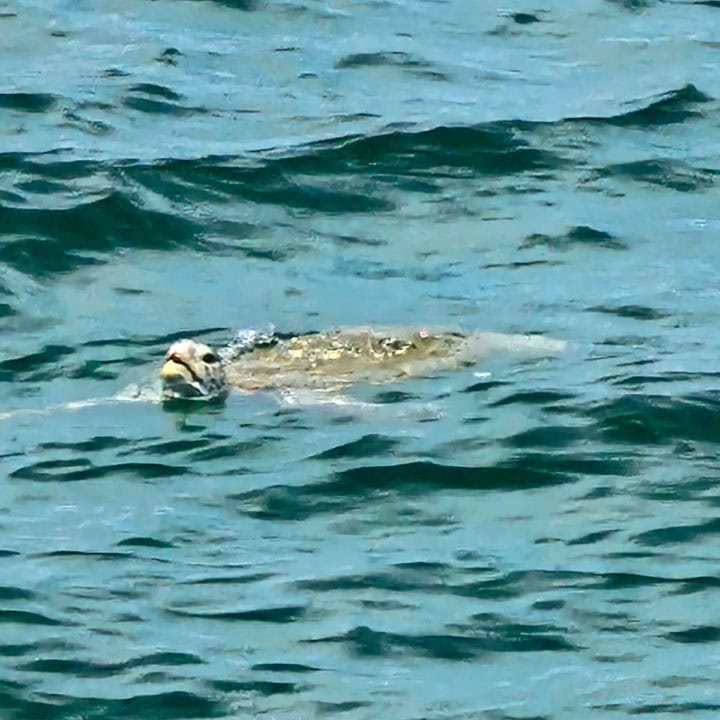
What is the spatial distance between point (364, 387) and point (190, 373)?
3.10 ft

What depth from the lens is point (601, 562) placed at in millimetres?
8688

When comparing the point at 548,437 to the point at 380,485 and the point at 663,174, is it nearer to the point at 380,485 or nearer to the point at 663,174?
the point at 380,485

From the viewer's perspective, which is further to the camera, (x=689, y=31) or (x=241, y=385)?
(x=689, y=31)

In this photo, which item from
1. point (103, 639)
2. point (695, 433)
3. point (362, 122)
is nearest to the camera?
point (103, 639)

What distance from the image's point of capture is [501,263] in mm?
12930

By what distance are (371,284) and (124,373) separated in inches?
77.0

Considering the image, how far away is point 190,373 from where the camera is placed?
10656 mm

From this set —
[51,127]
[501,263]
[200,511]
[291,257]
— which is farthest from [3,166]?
[200,511]

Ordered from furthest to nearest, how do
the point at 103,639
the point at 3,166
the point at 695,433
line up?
the point at 3,166
the point at 695,433
the point at 103,639

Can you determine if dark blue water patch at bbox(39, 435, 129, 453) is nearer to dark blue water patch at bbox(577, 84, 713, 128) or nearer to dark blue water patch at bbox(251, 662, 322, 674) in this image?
dark blue water patch at bbox(251, 662, 322, 674)

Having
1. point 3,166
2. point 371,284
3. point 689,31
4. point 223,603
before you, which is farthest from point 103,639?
point 689,31

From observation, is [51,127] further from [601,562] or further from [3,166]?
[601,562]

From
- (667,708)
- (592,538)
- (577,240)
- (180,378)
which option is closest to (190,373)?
(180,378)

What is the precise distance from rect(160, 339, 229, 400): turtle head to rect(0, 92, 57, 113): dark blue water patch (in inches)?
205
